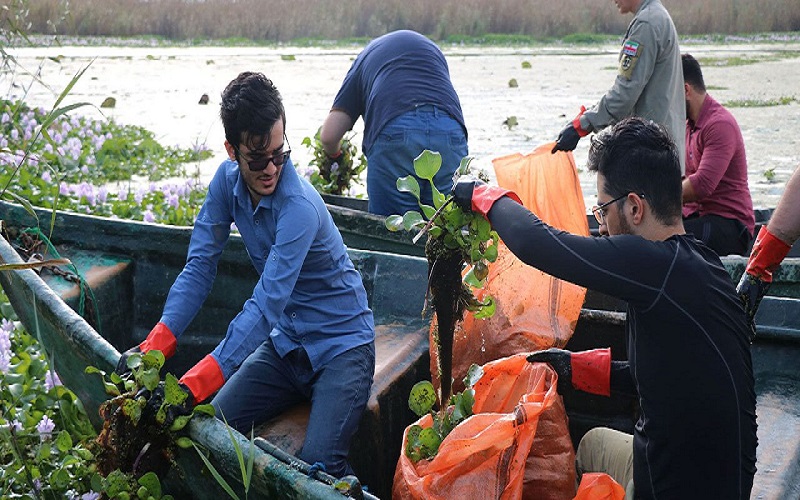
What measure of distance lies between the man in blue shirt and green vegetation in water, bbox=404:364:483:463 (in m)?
0.24

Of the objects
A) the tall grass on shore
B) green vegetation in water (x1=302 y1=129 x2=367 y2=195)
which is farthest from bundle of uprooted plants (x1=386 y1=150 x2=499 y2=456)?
the tall grass on shore

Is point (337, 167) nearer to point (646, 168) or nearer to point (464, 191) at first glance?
point (464, 191)

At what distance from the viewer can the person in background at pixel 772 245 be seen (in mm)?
2865

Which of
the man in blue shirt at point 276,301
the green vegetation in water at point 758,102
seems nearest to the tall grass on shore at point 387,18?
the green vegetation in water at point 758,102

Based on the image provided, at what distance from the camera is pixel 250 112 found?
255cm

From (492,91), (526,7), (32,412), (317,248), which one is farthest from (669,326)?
(526,7)

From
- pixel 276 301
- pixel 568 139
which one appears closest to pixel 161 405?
pixel 276 301

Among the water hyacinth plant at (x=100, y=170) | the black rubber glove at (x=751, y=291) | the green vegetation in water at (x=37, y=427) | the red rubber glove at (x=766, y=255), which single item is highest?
the red rubber glove at (x=766, y=255)

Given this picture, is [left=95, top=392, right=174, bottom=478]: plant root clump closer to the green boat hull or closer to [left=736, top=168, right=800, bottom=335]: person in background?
the green boat hull

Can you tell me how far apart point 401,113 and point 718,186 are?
62.8 inches

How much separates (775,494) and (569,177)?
1288mm

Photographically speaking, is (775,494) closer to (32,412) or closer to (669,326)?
(669,326)

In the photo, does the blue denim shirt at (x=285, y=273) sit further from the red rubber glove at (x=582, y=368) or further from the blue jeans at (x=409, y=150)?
the blue jeans at (x=409, y=150)

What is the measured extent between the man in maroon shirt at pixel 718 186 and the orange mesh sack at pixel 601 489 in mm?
2349
